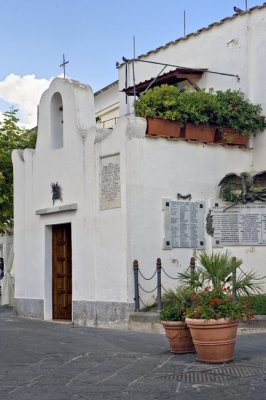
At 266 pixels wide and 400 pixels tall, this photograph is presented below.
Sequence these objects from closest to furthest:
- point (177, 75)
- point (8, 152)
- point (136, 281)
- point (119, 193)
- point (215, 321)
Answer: point (215, 321)
point (136, 281)
point (119, 193)
point (177, 75)
point (8, 152)

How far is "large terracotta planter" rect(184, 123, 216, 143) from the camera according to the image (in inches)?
558

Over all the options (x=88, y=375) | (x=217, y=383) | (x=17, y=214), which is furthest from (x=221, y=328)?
(x=17, y=214)

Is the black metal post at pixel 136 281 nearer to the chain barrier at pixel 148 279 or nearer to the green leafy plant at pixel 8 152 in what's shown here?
the chain barrier at pixel 148 279

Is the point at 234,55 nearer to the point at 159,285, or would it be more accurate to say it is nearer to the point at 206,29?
the point at 206,29

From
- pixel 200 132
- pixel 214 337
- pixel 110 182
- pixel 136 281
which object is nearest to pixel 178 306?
pixel 214 337

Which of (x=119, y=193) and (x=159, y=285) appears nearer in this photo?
(x=159, y=285)

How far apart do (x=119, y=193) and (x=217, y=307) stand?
193 inches

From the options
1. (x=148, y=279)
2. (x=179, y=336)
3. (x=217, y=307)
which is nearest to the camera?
(x=217, y=307)

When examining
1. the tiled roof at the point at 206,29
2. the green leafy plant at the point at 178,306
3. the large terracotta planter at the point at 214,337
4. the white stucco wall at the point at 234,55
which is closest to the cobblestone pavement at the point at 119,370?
the large terracotta planter at the point at 214,337

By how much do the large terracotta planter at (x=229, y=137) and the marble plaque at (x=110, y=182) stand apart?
8.31ft

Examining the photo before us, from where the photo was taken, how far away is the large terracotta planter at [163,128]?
1372cm

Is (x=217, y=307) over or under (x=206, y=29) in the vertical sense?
under

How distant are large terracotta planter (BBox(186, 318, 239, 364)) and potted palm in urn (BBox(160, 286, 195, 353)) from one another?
63cm

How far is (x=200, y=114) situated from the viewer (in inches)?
561
